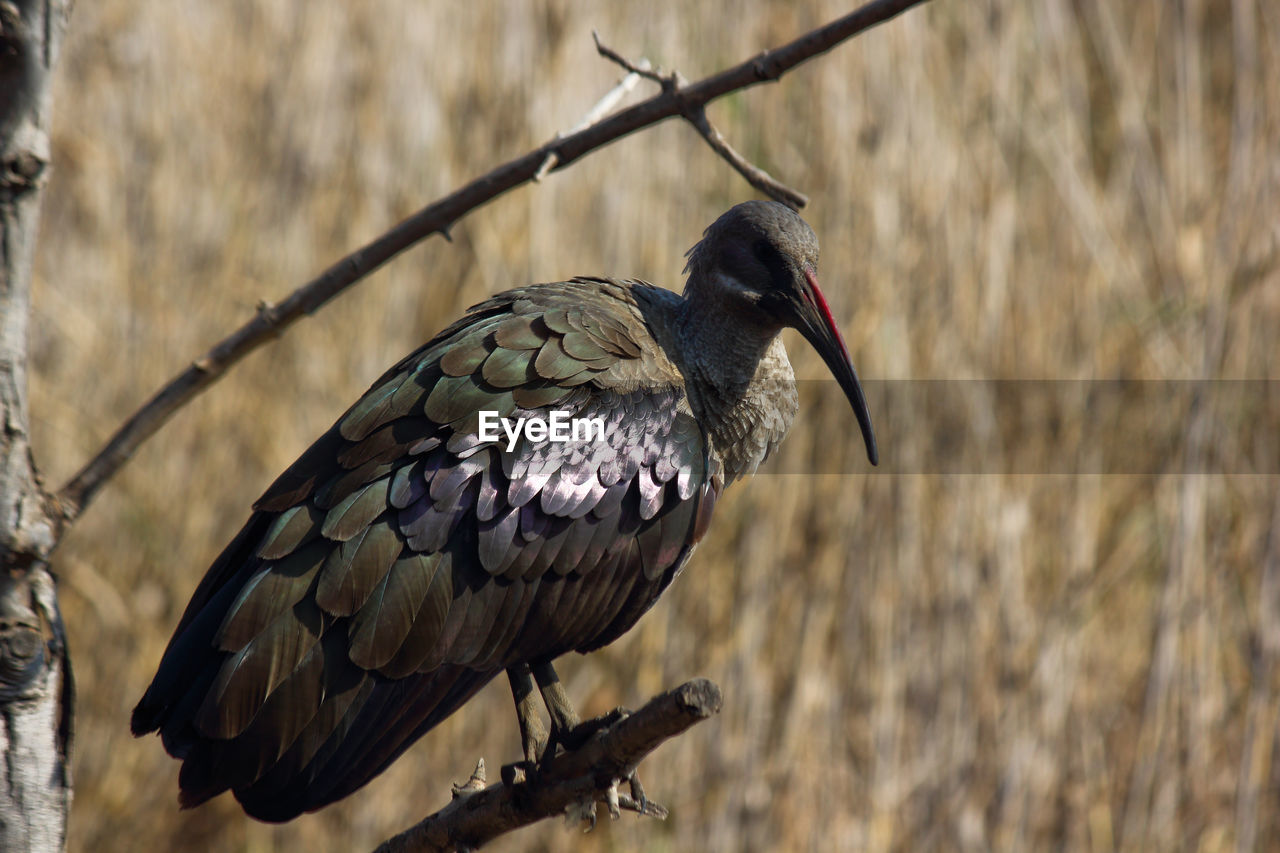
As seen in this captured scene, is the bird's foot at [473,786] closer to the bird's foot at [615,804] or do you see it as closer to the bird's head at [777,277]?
the bird's foot at [615,804]

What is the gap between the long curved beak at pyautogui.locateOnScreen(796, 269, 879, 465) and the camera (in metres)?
2.47

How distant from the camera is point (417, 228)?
6.92 ft

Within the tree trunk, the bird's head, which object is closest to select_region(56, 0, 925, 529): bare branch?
the tree trunk

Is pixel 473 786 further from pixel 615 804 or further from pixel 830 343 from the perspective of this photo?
pixel 830 343

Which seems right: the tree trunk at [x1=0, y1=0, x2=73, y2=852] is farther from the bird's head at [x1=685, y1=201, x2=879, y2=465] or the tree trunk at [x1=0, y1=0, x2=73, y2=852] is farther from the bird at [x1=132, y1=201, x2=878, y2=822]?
the bird's head at [x1=685, y1=201, x2=879, y2=465]

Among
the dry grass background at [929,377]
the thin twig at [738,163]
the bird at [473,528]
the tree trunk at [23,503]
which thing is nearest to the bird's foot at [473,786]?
the bird at [473,528]

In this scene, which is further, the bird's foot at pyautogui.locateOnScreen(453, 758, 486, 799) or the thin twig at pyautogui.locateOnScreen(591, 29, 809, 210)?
the bird's foot at pyautogui.locateOnScreen(453, 758, 486, 799)

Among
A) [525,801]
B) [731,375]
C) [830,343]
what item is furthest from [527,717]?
[830,343]

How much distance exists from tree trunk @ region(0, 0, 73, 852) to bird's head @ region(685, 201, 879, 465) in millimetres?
1367

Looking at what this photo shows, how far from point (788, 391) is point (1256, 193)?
2189mm

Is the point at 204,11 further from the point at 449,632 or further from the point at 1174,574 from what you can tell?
the point at 1174,574

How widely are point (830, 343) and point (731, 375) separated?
0.28 meters

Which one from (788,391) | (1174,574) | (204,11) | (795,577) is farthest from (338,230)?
(1174,574)

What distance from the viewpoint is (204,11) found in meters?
4.82
